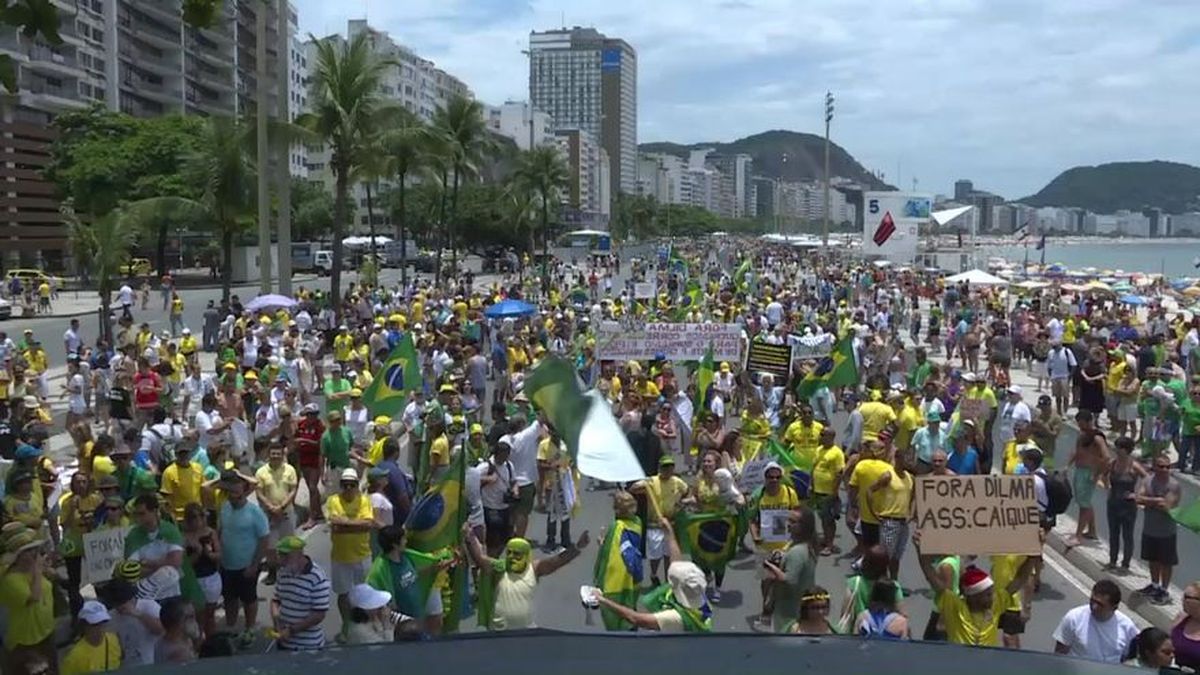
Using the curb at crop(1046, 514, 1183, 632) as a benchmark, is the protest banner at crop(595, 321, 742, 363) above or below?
above

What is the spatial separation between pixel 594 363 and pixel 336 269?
13649 mm

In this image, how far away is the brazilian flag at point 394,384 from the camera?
Answer: 13258mm

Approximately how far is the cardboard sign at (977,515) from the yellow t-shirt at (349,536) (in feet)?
12.8

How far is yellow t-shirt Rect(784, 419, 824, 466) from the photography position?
10.9 meters

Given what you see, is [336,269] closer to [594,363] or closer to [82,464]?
[594,363]

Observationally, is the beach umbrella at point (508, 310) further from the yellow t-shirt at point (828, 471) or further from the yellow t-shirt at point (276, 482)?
the yellow t-shirt at point (276, 482)

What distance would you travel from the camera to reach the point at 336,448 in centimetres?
1162

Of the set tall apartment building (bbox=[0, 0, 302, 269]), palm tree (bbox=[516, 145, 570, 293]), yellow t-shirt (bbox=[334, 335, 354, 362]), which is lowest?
yellow t-shirt (bbox=[334, 335, 354, 362])

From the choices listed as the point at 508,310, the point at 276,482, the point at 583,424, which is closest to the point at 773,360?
the point at 508,310

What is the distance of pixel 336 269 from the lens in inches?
1209

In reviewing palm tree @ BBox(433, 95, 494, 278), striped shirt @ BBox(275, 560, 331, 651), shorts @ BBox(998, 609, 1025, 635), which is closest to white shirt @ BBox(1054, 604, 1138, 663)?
shorts @ BBox(998, 609, 1025, 635)

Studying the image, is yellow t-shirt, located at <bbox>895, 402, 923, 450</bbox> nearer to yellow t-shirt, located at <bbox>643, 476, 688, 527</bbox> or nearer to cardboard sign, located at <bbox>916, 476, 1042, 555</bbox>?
yellow t-shirt, located at <bbox>643, 476, 688, 527</bbox>

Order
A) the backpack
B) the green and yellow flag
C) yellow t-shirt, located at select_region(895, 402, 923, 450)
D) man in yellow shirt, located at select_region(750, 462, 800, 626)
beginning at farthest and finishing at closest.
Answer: the green and yellow flag → yellow t-shirt, located at select_region(895, 402, 923, 450) → the backpack → man in yellow shirt, located at select_region(750, 462, 800, 626)

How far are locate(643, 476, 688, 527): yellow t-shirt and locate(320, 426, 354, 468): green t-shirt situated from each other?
3.75m
